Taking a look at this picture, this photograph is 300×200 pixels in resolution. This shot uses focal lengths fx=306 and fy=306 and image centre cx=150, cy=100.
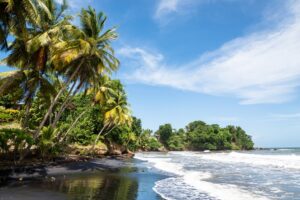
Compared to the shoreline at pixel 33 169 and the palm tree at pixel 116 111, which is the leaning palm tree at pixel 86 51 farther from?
the palm tree at pixel 116 111

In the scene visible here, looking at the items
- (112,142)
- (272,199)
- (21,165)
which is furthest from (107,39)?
(112,142)

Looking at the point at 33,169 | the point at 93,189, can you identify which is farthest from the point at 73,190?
the point at 33,169

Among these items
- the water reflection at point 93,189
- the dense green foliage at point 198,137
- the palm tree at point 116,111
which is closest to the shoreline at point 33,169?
the water reflection at point 93,189

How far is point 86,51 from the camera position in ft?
64.3

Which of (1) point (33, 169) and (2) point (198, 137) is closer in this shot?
(1) point (33, 169)

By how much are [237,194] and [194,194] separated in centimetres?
176

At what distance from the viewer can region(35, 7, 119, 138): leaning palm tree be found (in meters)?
19.8

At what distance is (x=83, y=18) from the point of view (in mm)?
21531

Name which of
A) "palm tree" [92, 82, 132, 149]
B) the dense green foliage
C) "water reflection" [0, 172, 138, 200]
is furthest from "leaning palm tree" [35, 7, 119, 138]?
the dense green foliage

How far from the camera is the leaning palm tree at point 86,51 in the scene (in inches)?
778

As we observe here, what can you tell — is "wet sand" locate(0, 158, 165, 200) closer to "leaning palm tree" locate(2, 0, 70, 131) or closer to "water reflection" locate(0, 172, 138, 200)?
"water reflection" locate(0, 172, 138, 200)

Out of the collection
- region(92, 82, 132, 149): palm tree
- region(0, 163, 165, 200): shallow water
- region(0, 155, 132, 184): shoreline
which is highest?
region(92, 82, 132, 149): palm tree

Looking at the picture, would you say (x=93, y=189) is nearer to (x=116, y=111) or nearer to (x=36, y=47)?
(x=36, y=47)

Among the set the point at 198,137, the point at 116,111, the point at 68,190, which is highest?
the point at 198,137
